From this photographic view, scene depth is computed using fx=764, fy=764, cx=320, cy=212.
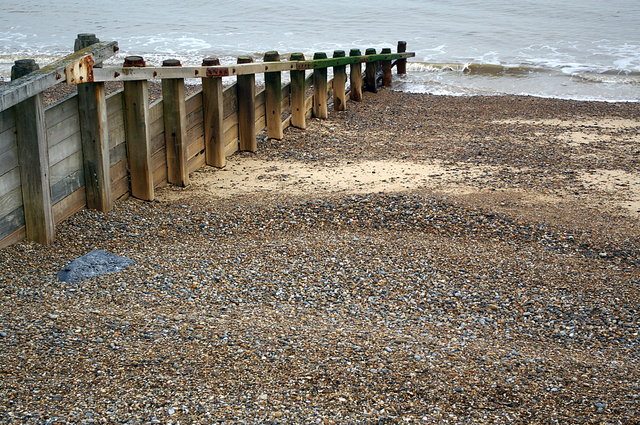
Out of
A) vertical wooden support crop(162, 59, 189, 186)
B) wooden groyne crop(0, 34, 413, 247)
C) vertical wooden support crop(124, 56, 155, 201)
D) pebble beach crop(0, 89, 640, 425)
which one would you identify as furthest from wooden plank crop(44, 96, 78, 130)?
vertical wooden support crop(162, 59, 189, 186)

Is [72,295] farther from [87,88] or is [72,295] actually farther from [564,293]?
[564,293]

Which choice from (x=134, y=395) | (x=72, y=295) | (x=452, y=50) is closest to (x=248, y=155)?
(x=72, y=295)

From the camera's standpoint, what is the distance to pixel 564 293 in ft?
18.4

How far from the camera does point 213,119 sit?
29.5 feet

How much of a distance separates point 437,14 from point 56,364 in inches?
1374

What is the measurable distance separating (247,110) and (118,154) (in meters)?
2.72

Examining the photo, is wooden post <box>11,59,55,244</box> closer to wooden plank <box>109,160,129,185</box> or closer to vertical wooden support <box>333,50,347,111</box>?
wooden plank <box>109,160,129,185</box>

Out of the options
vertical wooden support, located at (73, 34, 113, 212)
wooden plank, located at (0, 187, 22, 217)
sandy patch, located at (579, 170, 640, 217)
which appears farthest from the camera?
sandy patch, located at (579, 170, 640, 217)

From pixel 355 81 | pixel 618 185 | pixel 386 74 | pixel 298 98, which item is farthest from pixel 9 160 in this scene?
pixel 386 74

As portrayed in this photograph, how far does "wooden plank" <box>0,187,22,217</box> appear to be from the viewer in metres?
5.79

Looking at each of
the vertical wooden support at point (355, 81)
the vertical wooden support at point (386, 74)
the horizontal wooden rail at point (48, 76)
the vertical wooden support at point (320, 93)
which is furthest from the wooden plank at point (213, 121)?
the vertical wooden support at point (386, 74)

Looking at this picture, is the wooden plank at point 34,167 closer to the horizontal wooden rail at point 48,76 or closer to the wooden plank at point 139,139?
the horizontal wooden rail at point 48,76

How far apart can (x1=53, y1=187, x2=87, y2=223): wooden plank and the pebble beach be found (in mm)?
65

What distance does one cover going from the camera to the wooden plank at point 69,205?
6.59 m
